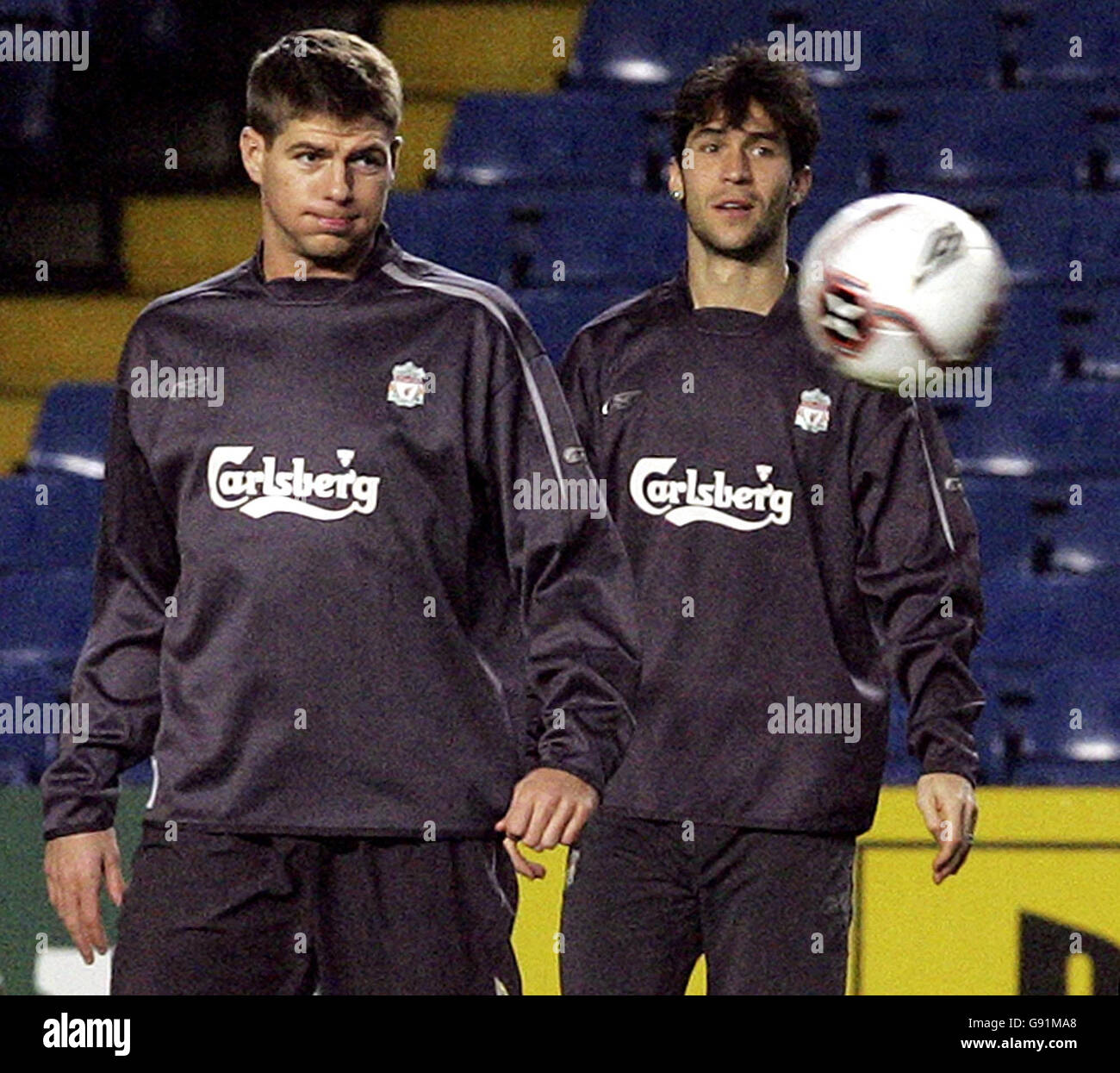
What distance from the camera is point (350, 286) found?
321cm

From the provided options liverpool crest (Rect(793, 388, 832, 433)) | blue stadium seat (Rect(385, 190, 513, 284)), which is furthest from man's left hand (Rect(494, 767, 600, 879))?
blue stadium seat (Rect(385, 190, 513, 284))

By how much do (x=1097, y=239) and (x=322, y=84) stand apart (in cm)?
455

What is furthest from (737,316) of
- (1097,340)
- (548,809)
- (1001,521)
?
(1097,340)

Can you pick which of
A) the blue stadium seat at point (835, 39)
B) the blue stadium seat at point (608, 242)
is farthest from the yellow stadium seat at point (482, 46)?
the blue stadium seat at point (608, 242)

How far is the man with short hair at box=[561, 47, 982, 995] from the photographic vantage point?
3799 millimetres

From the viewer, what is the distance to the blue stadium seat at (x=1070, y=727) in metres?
5.65

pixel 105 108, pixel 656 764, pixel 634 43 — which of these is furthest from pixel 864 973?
pixel 105 108

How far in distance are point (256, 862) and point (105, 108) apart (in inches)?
226

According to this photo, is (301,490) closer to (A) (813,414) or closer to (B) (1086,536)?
(A) (813,414)

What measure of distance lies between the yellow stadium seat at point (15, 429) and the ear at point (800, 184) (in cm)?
371

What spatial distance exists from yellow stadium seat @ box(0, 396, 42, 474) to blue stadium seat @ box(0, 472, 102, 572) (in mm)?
657

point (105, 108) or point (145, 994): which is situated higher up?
point (105, 108)

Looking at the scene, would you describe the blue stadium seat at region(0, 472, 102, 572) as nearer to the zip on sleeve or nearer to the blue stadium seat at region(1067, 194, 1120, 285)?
the blue stadium seat at region(1067, 194, 1120, 285)
